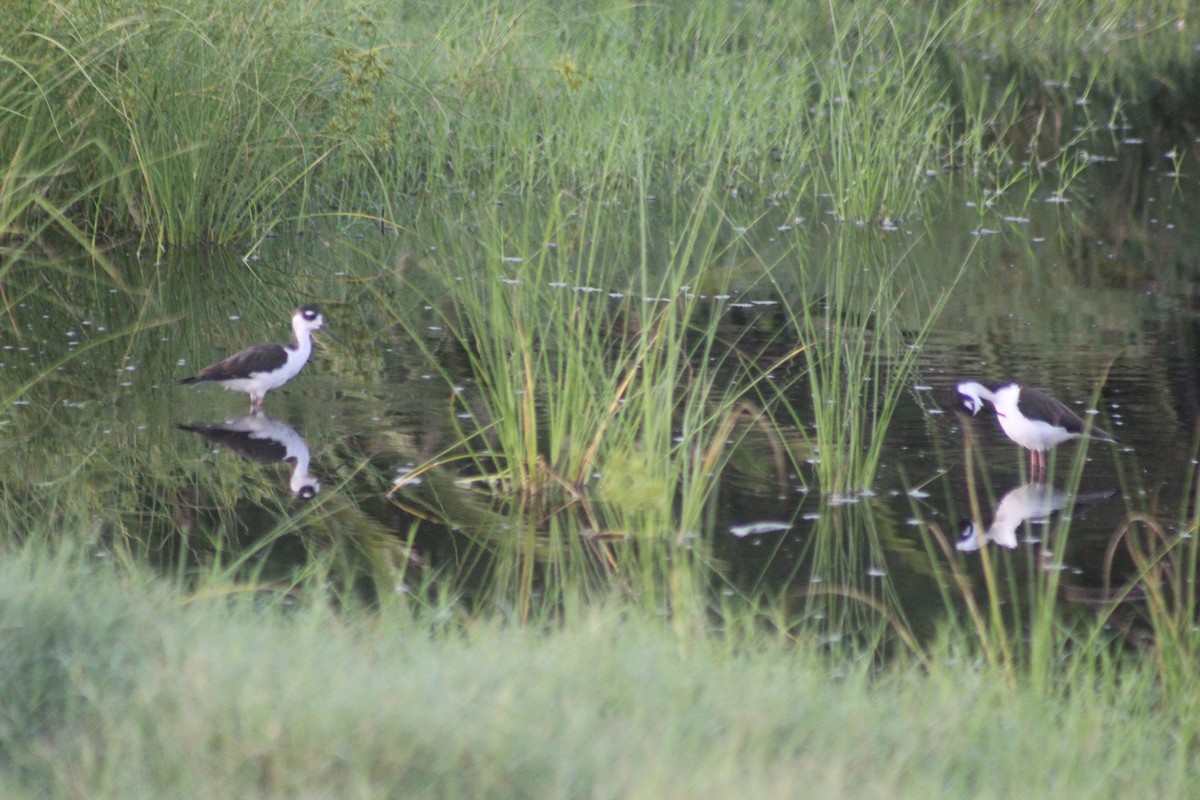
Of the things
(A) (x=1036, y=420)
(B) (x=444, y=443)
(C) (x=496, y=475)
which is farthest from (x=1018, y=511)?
(B) (x=444, y=443)

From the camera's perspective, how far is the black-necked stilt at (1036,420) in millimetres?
6258

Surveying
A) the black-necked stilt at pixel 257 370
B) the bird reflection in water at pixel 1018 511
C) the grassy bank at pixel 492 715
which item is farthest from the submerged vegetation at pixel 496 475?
the black-necked stilt at pixel 257 370

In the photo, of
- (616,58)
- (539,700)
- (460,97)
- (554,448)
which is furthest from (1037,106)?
(539,700)

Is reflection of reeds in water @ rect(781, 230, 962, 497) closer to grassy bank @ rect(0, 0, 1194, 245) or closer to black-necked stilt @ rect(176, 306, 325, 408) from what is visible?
grassy bank @ rect(0, 0, 1194, 245)

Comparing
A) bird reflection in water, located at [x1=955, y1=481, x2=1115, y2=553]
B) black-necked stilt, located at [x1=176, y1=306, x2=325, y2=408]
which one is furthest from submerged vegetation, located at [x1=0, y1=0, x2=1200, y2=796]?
black-necked stilt, located at [x1=176, y1=306, x2=325, y2=408]

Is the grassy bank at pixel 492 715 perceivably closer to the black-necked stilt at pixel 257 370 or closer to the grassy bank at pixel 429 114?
the black-necked stilt at pixel 257 370

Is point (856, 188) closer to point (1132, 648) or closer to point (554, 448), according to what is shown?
point (554, 448)

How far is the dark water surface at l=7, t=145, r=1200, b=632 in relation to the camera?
5.41 m

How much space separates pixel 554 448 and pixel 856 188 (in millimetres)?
6016

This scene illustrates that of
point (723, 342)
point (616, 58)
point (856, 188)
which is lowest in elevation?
point (723, 342)

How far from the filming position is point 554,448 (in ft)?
18.9

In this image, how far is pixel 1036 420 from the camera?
627 centimetres

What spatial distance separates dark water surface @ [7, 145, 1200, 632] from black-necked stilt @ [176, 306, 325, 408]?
0.13m

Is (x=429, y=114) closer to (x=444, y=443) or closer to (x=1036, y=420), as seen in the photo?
(x=444, y=443)
